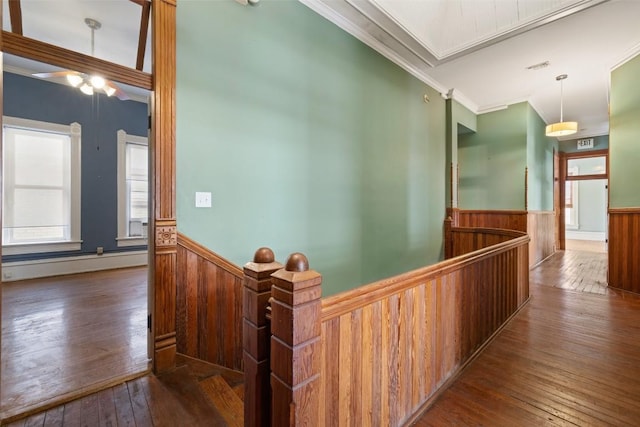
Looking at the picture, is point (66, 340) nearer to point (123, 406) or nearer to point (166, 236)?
point (123, 406)

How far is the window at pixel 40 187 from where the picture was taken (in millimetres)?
4199

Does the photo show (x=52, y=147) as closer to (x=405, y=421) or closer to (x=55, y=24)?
(x=55, y=24)

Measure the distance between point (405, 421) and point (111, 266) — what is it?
5.37 meters

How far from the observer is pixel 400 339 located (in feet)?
4.66

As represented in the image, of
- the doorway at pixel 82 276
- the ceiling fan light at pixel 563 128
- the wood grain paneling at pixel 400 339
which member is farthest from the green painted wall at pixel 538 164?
the doorway at pixel 82 276

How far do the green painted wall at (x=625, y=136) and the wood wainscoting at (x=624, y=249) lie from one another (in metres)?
0.16

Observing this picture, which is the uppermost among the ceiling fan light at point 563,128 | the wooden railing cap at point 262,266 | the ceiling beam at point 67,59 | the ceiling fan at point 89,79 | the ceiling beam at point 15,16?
the ceiling fan at point 89,79

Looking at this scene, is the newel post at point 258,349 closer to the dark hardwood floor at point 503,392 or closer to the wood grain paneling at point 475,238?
the dark hardwood floor at point 503,392

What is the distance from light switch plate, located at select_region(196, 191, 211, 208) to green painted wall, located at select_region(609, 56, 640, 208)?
17.3 feet

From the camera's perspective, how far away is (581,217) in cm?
970

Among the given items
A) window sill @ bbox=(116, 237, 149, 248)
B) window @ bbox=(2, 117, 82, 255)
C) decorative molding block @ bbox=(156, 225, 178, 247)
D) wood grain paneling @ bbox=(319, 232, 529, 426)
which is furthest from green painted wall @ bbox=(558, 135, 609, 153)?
window @ bbox=(2, 117, 82, 255)

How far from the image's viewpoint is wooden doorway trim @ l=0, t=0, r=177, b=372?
1.84 metres

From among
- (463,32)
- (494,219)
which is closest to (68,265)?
(463,32)

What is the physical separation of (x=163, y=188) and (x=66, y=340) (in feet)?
5.63
